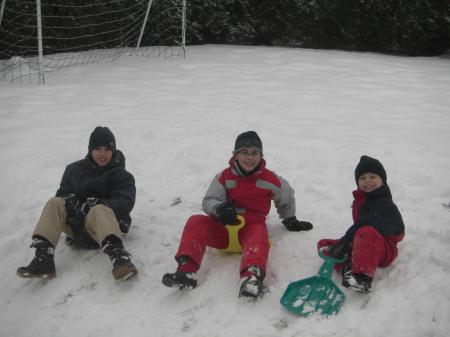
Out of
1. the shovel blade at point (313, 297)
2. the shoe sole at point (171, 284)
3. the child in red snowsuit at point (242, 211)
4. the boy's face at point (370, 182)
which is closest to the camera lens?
the shovel blade at point (313, 297)

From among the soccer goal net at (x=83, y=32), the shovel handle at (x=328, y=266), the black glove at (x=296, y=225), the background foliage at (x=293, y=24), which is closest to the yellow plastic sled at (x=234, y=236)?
the black glove at (x=296, y=225)

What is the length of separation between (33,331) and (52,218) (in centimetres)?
76

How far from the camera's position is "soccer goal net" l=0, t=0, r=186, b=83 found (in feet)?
26.3

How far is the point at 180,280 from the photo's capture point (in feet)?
9.12

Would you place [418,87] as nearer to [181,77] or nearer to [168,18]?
[181,77]

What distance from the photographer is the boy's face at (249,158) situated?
3193 millimetres

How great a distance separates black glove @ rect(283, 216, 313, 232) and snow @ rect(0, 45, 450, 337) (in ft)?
0.19

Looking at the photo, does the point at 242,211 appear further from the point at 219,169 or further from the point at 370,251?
the point at 219,169

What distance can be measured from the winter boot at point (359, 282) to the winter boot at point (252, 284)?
1.62ft

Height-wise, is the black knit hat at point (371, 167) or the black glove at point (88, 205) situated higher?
the black knit hat at point (371, 167)

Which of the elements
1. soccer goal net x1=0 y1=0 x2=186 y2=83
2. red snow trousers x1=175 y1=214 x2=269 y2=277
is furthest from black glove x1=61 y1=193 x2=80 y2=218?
soccer goal net x1=0 y1=0 x2=186 y2=83

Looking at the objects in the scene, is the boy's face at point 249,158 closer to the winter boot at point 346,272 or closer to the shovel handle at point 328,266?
the shovel handle at point 328,266

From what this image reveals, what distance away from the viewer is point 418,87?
676cm

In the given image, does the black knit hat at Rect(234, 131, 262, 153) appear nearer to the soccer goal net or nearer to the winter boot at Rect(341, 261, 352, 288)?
the winter boot at Rect(341, 261, 352, 288)
